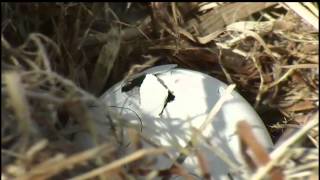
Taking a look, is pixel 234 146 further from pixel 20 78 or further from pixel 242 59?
pixel 20 78

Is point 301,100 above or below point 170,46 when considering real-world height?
below

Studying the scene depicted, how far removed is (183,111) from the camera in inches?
41.1

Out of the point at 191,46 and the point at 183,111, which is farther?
the point at 191,46

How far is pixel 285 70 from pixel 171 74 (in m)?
0.22

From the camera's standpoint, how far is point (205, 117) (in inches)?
40.4

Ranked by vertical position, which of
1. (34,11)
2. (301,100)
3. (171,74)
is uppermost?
(34,11)

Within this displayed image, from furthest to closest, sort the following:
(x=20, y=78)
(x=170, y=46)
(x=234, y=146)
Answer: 1. (x=170, y=46)
2. (x=234, y=146)
3. (x=20, y=78)

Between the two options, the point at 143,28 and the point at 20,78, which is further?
the point at 143,28

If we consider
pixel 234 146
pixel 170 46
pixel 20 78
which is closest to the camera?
pixel 20 78

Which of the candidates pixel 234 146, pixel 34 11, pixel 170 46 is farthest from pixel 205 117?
pixel 34 11

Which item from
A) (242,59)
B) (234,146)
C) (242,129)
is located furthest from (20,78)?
(242,59)

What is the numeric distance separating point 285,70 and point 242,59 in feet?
0.27

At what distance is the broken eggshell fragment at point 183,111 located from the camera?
1.01 m

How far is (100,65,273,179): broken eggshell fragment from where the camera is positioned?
1.01 m
